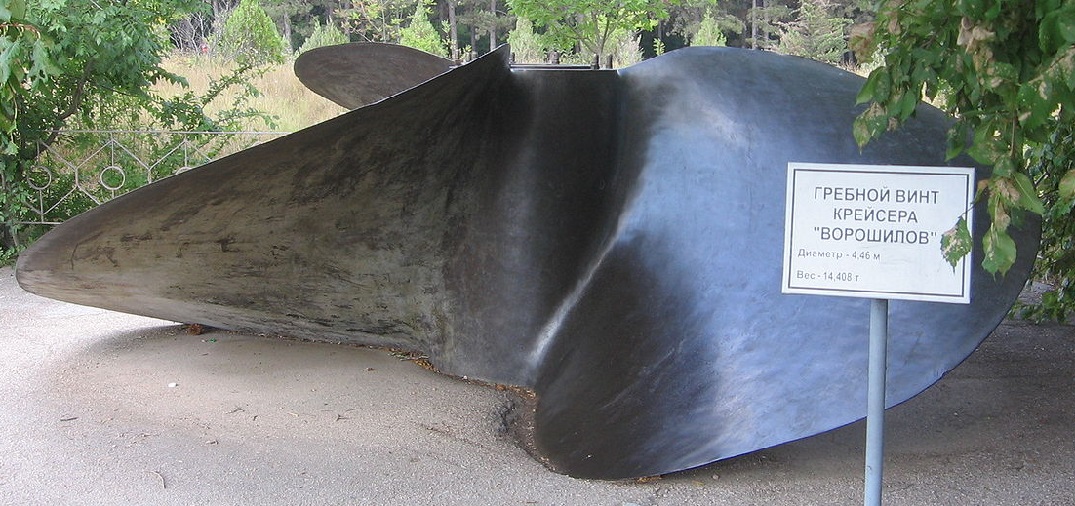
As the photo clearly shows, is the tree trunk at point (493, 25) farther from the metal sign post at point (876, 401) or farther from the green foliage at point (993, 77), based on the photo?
the green foliage at point (993, 77)

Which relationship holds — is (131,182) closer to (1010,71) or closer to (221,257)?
(221,257)

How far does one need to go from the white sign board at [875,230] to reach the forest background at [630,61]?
0.13 m

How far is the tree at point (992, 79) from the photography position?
1820 mm

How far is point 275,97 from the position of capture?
13641 mm

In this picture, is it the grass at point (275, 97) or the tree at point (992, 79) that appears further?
the grass at point (275, 97)

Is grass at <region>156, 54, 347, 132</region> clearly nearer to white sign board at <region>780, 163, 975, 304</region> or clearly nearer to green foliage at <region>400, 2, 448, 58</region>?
green foliage at <region>400, 2, 448, 58</region>

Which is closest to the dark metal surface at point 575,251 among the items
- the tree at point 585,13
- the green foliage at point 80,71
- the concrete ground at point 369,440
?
the concrete ground at point 369,440

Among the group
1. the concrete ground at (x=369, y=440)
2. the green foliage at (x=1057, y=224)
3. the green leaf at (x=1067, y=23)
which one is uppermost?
the green leaf at (x=1067, y=23)

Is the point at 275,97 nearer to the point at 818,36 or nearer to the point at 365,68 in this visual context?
the point at 365,68

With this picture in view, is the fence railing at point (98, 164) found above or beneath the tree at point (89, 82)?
beneath

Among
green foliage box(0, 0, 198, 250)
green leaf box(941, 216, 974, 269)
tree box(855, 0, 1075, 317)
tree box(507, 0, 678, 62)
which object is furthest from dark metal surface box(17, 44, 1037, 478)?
tree box(507, 0, 678, 62)

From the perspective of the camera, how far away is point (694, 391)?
330cm

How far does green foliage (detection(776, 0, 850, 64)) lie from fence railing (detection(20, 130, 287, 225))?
21850 mm

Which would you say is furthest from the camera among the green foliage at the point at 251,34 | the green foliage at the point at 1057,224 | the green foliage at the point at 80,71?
the green foliage at the point at 251,34
